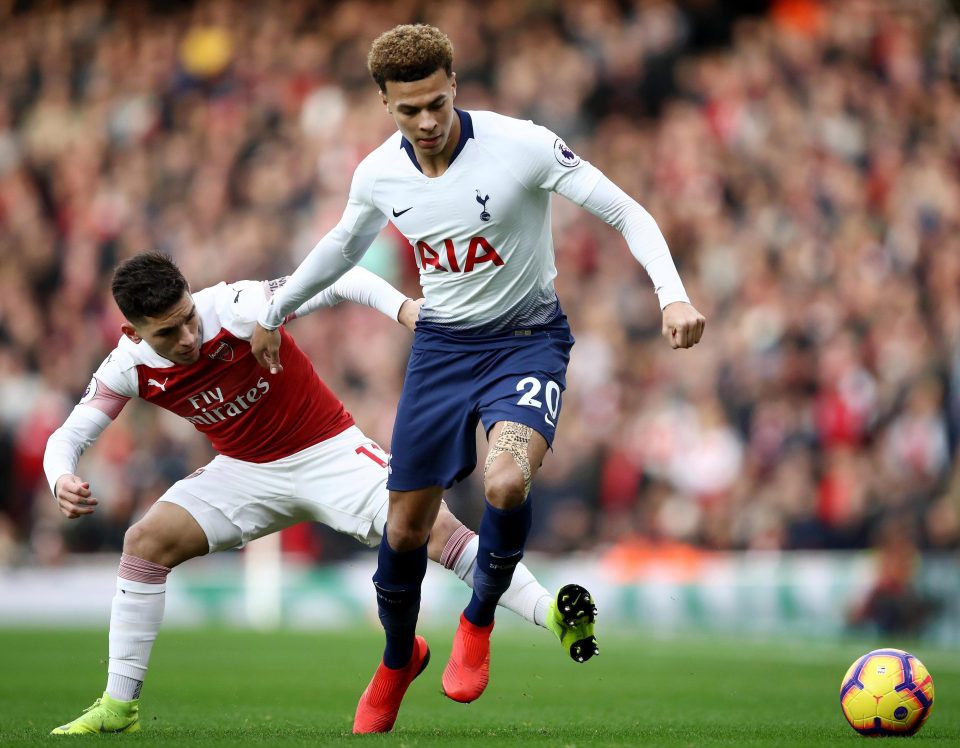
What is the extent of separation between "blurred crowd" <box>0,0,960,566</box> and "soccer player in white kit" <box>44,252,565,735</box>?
24.5 feet

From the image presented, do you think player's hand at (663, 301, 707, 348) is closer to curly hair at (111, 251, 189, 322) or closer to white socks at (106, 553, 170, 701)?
curly hair at (111, 251, 189, 322)

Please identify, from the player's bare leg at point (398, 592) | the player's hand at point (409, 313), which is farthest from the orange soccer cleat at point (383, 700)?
the player's hand at point (409, 313)

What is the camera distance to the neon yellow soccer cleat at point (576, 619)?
679 cm

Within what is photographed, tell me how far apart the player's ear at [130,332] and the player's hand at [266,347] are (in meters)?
0.56

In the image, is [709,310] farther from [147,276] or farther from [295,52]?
[147,276]

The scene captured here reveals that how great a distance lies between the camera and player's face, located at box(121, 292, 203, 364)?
7.22 m

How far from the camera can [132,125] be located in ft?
72.9

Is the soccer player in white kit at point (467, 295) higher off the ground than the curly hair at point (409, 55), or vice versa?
the curly hair at point (409, 55)

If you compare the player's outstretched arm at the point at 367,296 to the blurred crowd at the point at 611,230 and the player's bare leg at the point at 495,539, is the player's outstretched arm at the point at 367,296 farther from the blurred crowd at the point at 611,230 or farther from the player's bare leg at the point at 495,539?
the blurred crowd at the point at 611,230

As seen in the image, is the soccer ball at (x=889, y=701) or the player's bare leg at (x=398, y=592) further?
the player's bare leg at (x=398, y=592)

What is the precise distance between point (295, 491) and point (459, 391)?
1283 mm

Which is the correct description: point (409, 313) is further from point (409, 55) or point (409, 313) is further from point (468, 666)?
point (468, 666)

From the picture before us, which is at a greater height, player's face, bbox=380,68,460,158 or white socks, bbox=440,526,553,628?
player's face, bbox=380,68,460,158

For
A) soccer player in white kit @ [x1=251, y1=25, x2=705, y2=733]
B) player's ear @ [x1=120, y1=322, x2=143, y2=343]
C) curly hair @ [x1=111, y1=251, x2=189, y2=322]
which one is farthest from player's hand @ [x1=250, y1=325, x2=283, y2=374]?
player's ear @ [x1=120, y1=322, x2=143, y2=343]
